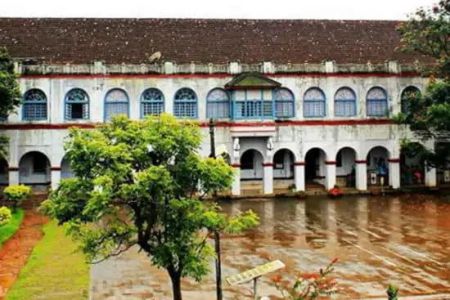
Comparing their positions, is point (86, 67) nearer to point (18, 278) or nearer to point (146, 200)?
point (18, 278)

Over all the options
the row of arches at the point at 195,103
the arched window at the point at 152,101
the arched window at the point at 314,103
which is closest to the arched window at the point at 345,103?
the row of arches at the point at 195,103

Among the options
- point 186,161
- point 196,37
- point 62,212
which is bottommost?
point 62,212

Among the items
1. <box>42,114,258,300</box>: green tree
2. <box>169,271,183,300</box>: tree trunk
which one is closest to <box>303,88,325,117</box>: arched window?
<box>42,114,258,300</box>: green tree

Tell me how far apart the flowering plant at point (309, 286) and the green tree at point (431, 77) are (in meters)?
14.9

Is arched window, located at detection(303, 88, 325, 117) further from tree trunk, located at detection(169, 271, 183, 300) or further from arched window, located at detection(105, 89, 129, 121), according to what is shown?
tree trunk, located at detection(169, 271, 183, 300)

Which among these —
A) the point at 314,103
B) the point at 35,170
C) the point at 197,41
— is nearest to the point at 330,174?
the point at 314,103

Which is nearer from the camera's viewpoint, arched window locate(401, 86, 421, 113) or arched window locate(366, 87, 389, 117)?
arched window locate(401, 86, 421, 113)

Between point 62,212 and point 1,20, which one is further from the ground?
point 1,20

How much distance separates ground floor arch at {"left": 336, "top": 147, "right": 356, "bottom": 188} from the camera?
34.8 meters

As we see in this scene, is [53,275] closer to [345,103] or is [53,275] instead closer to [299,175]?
[299,175]

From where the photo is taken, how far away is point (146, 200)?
1241 centimetres

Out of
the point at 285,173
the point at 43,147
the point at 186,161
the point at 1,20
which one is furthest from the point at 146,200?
the point at 1,20

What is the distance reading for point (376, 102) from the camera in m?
33.9

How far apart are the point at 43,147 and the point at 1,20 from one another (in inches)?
290
